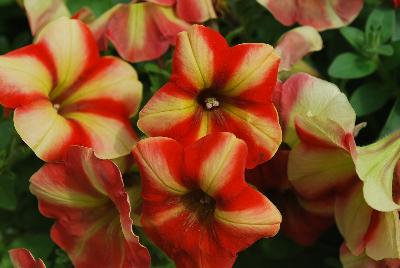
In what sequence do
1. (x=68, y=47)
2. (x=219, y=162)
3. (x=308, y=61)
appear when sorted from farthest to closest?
1. (x=308, y=61)
2. (x=68, y=47)
3. (x=219, y=162)

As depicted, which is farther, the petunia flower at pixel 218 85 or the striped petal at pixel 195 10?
the striped petal at pixel 195 10

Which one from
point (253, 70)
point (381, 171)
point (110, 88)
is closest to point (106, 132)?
point (110, 88)

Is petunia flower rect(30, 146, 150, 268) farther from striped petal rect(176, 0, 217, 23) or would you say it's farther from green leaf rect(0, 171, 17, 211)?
striped petal rect(176, 0, 217, 23)

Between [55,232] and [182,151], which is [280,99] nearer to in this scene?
[182,151]

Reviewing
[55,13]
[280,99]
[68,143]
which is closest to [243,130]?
[280,99]

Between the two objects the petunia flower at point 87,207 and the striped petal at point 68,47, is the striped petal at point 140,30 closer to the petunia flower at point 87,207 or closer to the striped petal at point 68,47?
the striped petal at point 68,47

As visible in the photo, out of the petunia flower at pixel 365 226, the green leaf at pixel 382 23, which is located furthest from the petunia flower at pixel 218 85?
the green leaf at pixel 382 23

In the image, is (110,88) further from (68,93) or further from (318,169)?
(318,169)
